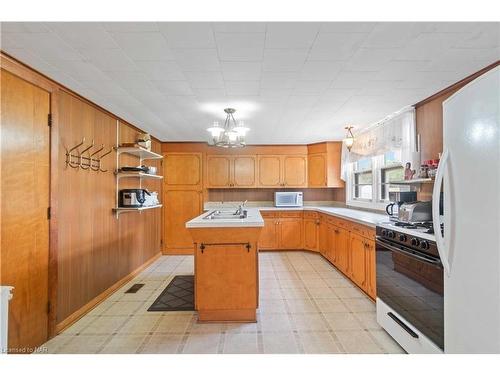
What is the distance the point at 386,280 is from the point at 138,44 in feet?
8.92

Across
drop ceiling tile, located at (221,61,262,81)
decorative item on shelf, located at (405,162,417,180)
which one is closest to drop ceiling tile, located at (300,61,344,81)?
drop ceiling tile, located at (221,61,262,81)

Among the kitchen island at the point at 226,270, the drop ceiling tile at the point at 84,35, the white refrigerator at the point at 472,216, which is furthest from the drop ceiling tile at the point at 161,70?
the white refrigerator at the point at 472,216

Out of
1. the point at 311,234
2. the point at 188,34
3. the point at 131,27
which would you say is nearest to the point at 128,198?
the point at 131,27

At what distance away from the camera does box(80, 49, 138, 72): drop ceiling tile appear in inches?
67.6

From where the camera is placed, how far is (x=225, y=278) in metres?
2.33

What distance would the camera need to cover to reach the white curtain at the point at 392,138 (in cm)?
293

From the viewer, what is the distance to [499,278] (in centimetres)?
106

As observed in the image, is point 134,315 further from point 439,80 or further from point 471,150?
point 439,80

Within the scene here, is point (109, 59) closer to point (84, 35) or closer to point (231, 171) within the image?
A: point (84, 35)

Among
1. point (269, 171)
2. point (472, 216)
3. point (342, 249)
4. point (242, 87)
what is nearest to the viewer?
point (472, 216)

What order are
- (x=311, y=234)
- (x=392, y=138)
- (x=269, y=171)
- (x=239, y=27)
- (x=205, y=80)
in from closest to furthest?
(x=239, y=27)
(x=205, y=80)
(x=392, y=138)
(x=311, y=234)
(x=269, y=171)

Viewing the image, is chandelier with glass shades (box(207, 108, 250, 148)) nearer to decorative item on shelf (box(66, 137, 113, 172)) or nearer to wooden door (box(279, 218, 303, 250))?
decorative item on shelf (box(66, 137, 113, 172))

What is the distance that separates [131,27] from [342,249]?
3.48 m
